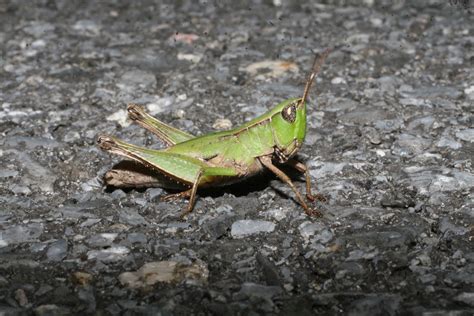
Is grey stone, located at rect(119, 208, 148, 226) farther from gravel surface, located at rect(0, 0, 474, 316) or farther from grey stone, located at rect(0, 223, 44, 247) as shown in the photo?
grey stone, located at rect(0, 223, 44, 247)

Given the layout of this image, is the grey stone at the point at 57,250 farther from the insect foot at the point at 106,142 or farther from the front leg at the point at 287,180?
the front leg at the point at 287,180

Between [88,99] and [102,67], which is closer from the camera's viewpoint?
[88,99]

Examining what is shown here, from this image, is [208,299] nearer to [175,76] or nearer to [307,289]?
[307,289]

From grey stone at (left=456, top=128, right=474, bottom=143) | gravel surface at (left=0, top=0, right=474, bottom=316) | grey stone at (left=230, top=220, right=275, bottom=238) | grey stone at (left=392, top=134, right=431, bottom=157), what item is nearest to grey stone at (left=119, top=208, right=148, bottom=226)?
gravel surface at (left=0, top=0, right=474, bottom=316)

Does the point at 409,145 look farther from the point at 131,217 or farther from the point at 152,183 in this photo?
the point at 131,217

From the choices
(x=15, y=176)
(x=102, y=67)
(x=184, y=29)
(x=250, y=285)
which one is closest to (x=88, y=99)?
(x=102, y=67)

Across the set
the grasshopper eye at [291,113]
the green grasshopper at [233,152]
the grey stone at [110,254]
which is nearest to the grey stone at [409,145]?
the green grasshopper at [233,152]

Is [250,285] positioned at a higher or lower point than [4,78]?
higher
